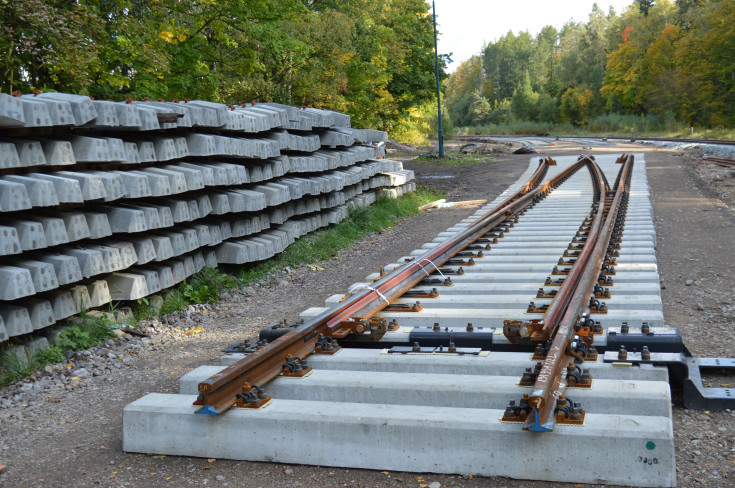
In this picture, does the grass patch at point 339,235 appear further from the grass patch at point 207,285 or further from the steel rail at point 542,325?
the steel rail at point 542,325

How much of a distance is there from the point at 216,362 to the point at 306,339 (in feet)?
4.06

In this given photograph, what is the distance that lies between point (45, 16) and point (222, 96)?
772cm

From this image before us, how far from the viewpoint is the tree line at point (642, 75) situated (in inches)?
2212

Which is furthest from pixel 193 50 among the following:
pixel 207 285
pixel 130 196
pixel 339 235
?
pixel 130 196

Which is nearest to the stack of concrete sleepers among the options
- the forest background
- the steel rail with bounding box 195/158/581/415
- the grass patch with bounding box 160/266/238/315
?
the grass patch with bounding box 160/266/238/315

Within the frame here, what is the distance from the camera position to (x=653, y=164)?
894 inches

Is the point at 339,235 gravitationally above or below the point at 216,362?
below

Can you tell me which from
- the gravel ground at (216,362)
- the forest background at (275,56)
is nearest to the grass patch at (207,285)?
the gravel ground at (216,362)

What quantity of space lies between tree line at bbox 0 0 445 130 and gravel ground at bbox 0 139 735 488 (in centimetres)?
636

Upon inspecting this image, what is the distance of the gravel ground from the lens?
10.7 feet

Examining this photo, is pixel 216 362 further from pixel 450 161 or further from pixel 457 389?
pixel 450 161

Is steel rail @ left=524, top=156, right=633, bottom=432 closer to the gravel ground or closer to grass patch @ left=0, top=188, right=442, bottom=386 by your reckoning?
the gravel ground

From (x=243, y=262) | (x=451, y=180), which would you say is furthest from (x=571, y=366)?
(x=451, y=180)

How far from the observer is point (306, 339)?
443 cm
